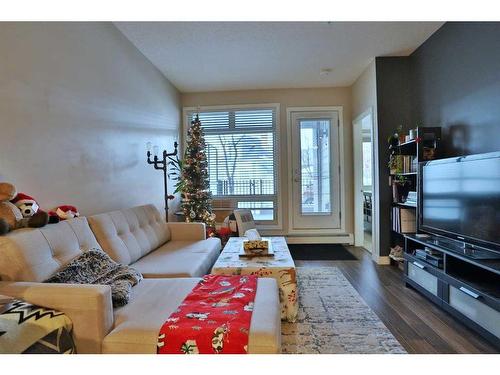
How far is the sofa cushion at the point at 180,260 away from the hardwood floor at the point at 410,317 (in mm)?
1495

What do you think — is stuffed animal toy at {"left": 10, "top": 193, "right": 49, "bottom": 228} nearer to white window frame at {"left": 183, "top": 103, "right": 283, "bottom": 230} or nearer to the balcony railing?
white window frame at {"left": 183, "top": 103, "right": 283, "bottom": 230}

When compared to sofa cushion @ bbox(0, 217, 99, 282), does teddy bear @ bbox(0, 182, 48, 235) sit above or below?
above

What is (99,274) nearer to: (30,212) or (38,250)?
(38,250)

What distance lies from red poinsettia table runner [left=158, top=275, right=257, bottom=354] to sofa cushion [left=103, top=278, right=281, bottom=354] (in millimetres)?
41

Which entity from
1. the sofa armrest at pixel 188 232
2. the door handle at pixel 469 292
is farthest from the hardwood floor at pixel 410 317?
the sofa armrest at pixel 188 232

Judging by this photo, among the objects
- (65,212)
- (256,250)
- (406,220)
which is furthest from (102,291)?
(406,220)

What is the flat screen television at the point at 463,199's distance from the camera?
2037 millimetres

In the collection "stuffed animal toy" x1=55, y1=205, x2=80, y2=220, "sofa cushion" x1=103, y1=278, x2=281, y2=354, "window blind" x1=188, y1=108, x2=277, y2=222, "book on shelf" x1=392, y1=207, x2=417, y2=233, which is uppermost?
"window blind" x1=188, y1=108, x2=277, y2=222

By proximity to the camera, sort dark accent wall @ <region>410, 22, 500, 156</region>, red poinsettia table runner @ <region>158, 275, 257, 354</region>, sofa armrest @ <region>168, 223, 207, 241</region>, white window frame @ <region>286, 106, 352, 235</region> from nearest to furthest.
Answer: red poinsettia table runner @ <region>158, 275, 257, 354</region> → dark accent wall @ <region>410, 22, 500, 156</region> → sofa armrest @ <region>168, 223, 207, 241</region> → white window frame @ <region>286, 106, 352, 235</region>

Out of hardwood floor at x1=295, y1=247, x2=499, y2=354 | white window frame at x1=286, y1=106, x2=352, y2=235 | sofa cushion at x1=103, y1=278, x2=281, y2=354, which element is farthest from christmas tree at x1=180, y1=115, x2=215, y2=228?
sofa cushion at x1=103, y1=278, x2=281, y2=354

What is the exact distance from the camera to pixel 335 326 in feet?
7.23

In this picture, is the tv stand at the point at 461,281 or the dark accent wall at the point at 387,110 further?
the dark accent wall at the point at 387,110

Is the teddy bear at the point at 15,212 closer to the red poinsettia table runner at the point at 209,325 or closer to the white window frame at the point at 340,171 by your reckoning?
the red poinsettia table runner at the point at 209,325

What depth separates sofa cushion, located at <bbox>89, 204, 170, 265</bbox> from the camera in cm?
226
